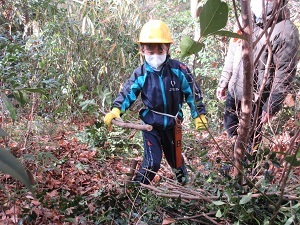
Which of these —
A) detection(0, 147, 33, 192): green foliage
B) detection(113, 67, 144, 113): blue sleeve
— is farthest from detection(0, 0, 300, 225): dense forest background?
detection(113, 67, 144, 113): blue sleeve

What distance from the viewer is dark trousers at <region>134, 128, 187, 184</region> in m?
2.95

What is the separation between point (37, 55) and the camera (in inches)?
180

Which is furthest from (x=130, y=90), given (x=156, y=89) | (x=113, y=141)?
(x=113, y=141)

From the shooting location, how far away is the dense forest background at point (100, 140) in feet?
5.71

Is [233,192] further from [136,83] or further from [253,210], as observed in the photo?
[136,83]

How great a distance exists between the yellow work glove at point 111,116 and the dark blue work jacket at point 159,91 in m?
0.08

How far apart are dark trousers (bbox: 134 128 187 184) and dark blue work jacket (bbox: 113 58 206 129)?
10cm

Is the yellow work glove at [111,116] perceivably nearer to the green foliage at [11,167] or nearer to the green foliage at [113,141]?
the green foliage at [113,141]

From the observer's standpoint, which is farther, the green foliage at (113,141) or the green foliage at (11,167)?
the green foliage at (113,141)

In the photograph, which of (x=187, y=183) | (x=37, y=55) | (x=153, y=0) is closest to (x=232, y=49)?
(x=187, y=183)

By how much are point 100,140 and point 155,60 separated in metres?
1.83

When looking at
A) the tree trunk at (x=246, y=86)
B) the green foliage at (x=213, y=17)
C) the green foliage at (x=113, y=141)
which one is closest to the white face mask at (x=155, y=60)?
the tree trunk at (x=246, y=86)

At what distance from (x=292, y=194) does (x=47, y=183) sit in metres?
2.27

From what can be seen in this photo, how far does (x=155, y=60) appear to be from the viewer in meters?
2.97
